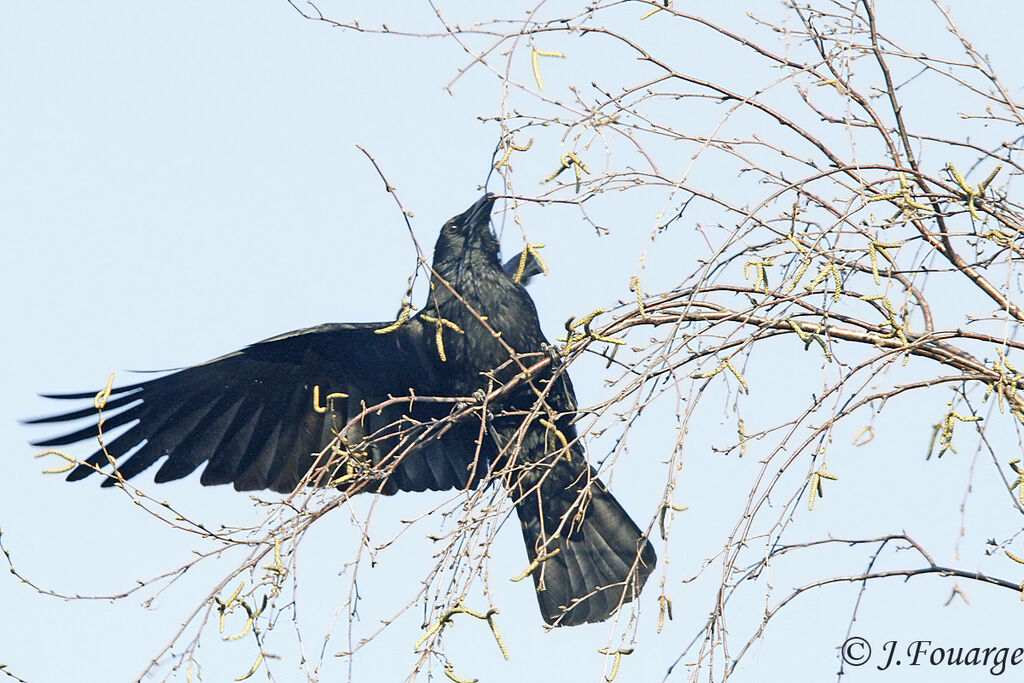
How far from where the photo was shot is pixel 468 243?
195 inches

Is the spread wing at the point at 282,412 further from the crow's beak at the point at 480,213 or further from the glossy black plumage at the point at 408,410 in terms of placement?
the crow's beak at the point at 480,213

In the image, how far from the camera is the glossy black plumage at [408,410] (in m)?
4.71

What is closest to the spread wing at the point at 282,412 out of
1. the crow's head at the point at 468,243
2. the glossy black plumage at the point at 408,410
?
the glossy black plumage at the point at 408,410

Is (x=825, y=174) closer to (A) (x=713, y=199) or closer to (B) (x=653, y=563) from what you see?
(A) (x=713, y=199)

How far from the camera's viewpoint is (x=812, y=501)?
8.18ft

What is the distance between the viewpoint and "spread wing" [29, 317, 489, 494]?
4.86 metres

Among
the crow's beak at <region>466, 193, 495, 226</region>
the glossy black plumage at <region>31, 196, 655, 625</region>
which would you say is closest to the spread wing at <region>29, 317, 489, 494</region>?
the glossy black plumage at <region>31, 196, 655, 625</region>

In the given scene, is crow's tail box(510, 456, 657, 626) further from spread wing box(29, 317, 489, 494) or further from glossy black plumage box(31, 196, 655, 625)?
spread wing box(29, 317, 489, 494)

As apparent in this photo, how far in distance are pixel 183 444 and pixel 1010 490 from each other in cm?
364

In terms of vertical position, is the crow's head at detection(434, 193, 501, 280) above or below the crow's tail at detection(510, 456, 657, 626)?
above

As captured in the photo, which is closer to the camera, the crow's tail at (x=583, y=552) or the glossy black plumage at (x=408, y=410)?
the glossy black plumage at (x=408, y=410)

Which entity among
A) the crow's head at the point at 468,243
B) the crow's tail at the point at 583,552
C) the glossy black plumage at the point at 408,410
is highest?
the crow's head at the point at 468,243

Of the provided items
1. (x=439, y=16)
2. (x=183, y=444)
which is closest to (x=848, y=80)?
(x=439, y=16)

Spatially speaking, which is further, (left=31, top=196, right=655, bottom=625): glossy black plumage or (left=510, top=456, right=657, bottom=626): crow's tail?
(left=510, top=456, right=657, bottom=626): crow's tail
